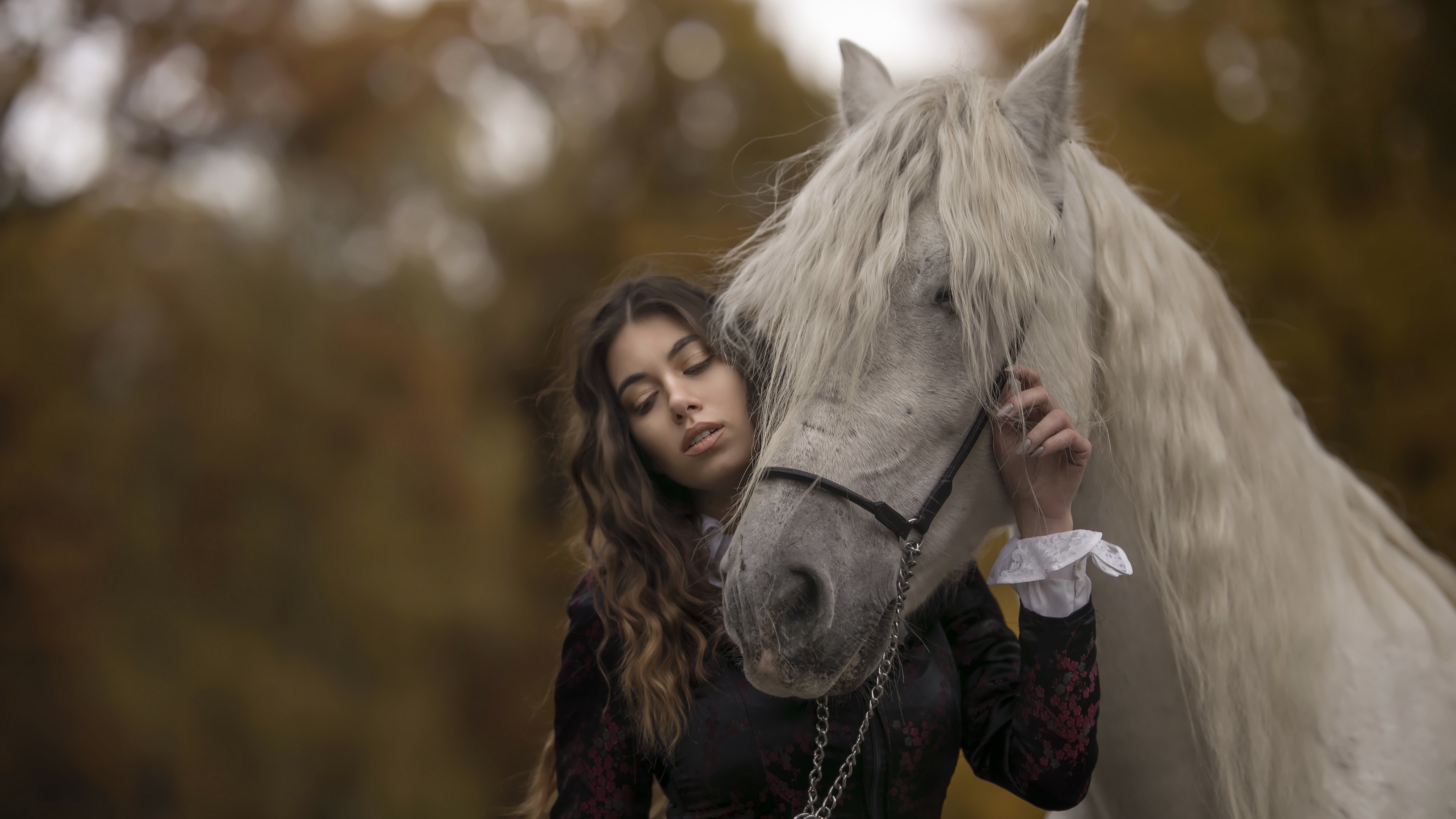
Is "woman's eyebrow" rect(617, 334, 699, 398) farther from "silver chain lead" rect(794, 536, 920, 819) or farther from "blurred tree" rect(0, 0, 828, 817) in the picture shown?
"blurred tree" rect(0, 0, 828, 817)

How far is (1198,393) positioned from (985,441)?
37 cm

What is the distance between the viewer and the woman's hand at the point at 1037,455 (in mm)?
1044

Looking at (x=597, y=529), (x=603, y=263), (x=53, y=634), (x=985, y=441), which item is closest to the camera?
(x=985, y=441)

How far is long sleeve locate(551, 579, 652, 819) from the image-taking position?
1.28 meters

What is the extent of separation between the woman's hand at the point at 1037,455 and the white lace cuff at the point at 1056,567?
26 mm

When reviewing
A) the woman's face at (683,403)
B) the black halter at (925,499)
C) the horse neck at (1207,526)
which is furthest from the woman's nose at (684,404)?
the horse neck at (1207,526)

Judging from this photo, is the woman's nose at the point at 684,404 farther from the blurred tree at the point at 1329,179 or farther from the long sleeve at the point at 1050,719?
the blurred tree at the point at 1329,179

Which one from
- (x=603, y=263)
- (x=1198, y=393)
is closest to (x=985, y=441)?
(x=1198, y=393)

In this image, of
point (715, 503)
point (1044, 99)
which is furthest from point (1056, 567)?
point (1044, 99)

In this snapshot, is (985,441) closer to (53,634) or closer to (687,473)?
(687,473)

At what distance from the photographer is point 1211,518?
46.1 inches

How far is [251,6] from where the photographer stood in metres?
5.24

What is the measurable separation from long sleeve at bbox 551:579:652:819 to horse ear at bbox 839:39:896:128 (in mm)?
1013

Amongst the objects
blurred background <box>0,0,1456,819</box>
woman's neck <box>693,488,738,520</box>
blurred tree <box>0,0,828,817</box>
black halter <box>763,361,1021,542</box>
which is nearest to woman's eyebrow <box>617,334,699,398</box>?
woman's neck <box>693,488,738,520</box>
